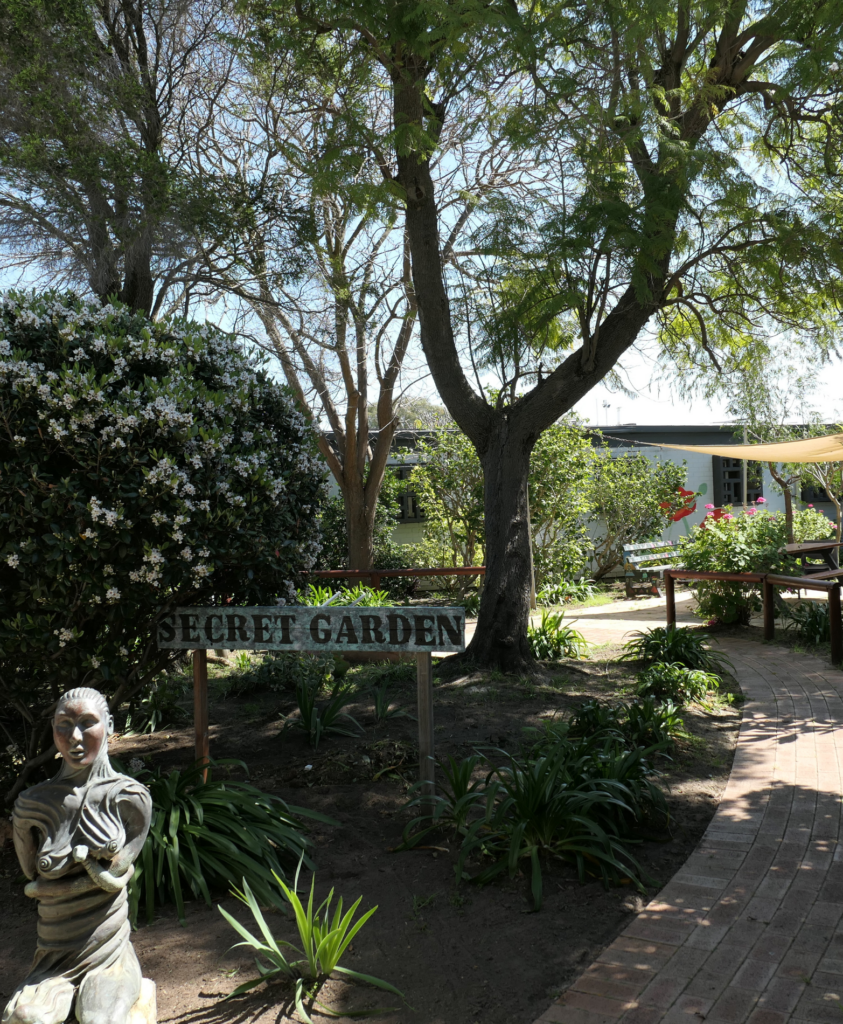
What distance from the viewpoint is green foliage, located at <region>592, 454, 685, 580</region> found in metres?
16.5

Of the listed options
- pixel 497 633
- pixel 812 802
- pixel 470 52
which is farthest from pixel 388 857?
pixel 470 52

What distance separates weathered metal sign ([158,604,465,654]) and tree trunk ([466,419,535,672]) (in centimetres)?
363

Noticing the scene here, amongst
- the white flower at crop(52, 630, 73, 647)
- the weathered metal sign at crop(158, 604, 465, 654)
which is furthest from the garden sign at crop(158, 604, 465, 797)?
the white flower at crop(52, 630, 73, 647)

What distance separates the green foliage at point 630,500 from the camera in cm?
1652

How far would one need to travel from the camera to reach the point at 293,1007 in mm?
2879

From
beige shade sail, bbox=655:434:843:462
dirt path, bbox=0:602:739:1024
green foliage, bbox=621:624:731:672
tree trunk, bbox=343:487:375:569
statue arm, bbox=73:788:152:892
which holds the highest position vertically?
beige shade sail, bbox=655:434:843:462

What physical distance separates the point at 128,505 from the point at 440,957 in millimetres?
2424

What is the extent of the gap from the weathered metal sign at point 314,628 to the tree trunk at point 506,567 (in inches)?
143

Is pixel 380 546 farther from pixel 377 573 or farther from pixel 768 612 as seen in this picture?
pixel 768 612

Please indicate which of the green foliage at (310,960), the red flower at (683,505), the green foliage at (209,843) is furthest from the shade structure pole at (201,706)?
the red flower at (683,505)

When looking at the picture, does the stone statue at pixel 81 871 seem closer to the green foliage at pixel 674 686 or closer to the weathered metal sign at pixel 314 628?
the weathered metal sign at pixel 314 628

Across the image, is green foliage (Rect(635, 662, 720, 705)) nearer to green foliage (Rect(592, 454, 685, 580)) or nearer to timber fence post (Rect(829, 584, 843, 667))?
timber fence post (Rect(829, 584, 843, 667))

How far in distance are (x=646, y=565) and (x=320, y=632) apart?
12.5 metres

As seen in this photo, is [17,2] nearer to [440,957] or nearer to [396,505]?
[440,957]
